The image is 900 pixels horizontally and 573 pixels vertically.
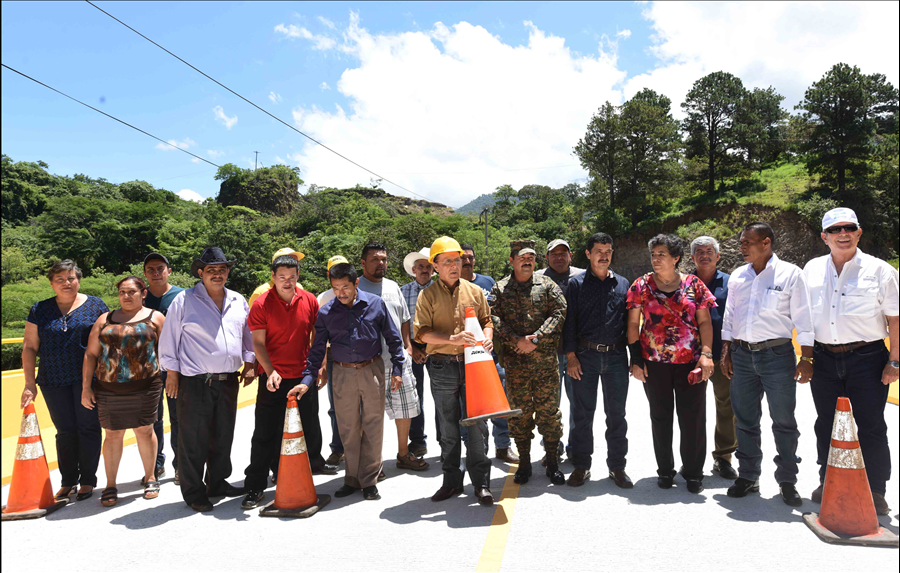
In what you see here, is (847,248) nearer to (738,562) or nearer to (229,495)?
(738,562)

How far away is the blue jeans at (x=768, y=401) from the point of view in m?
4.32

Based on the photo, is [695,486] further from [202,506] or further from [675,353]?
[202,506]

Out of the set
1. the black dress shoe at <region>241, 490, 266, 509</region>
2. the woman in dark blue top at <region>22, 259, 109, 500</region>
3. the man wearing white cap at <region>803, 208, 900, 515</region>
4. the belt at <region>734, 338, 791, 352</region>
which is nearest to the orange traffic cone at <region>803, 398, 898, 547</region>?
the man wearing white cap at <region>803, 208, 900, 515</region>

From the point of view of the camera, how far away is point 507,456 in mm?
5691

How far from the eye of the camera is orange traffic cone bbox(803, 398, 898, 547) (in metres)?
3.55

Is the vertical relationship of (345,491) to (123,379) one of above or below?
below

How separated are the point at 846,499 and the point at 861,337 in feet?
3.93

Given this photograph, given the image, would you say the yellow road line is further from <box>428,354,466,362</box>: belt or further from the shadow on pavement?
the shadow on pavement

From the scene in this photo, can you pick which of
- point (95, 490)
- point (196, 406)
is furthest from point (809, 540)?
point (95, 490)

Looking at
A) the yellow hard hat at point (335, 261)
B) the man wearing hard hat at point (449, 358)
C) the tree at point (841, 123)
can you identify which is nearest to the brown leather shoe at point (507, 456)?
the man wearing hard hat at point (449, 358)

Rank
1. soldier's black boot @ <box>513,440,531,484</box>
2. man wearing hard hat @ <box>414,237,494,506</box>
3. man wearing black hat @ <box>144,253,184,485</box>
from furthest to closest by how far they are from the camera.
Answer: man wearing black hat @ <box>144,253,184,485</box>, soldier's black boot @ <box>513,440,531,484</box>, man wearing hard hat @ <box>414,237,494,506</box>

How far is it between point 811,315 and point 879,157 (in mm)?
49810

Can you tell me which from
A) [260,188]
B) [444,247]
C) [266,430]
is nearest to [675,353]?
[444,247]

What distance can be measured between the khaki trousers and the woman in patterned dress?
1.72 meters
